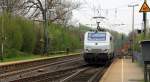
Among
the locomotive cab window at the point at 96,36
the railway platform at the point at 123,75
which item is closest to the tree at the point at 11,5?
the locomotive cab window at the point at 96,36

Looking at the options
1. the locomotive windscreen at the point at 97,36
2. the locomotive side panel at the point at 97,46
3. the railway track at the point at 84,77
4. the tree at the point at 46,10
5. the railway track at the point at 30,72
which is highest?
the tree at the point at 46,10

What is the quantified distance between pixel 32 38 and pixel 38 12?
1200 centimetres

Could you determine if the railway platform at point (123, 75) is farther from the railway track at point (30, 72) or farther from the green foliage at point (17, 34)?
the green foliage at point (17, 34)

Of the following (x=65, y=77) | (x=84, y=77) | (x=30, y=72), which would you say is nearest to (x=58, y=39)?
(x=30, y=72)

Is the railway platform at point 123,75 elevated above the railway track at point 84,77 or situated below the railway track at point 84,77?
above

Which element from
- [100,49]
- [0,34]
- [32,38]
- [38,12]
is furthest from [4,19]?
[38,12]

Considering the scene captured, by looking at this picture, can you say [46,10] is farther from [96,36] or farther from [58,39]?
[96,36]

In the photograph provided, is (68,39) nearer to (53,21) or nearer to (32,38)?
(53,21)

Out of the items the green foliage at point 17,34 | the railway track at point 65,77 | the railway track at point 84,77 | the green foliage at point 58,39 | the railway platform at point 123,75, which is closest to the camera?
the railway platform at point 123,75

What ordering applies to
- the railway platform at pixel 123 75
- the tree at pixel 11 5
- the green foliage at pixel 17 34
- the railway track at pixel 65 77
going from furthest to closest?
1. the tree at pixel 11 5
2. the green foliage at pixel 17 34
3. the railway track at pixel 65 77
4. the railway platform at pixel 123 75

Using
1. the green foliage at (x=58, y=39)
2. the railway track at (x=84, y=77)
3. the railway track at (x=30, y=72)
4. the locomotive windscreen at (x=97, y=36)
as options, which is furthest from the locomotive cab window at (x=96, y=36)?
the green foliage at (x=58, y=39)

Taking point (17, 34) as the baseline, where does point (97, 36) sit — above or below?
below

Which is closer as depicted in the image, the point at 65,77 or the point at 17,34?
the point at 65,77

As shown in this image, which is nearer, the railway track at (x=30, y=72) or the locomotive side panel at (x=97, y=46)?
the railway track at (x=30, y=72)
